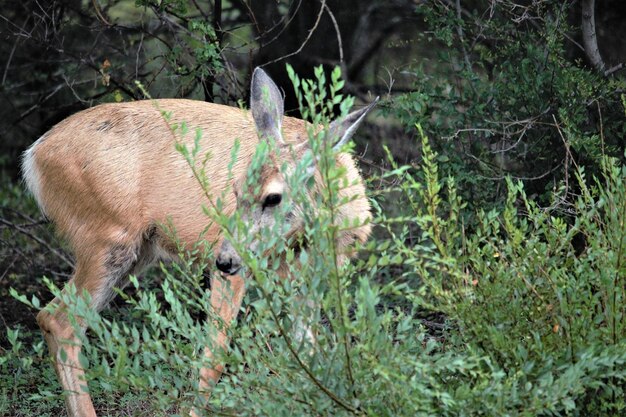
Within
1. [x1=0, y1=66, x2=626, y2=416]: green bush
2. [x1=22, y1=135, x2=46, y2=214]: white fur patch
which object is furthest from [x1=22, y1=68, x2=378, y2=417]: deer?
[x1=0, y1=66, x2=626, y2=416]: green bush

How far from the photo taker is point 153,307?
3.95m

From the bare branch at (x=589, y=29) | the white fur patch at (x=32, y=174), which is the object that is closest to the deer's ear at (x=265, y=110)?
the white fur patch at (x=32, y=174)

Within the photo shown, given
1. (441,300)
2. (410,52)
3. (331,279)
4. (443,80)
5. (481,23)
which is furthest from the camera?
(410,52)

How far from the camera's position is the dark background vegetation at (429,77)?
21.6ft

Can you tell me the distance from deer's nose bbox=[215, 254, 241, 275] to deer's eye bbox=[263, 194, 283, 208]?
0.40m

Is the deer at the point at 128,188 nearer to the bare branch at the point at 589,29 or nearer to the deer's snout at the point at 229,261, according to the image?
the deer's snout at the point at 229,261

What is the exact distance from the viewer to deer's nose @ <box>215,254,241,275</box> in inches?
205

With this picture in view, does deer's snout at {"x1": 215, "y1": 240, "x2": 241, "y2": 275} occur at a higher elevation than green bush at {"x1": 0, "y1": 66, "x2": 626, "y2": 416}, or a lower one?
lower

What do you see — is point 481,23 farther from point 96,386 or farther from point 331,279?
point 331,279

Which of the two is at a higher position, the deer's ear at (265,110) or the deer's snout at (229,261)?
the deer's ear at (265,110)

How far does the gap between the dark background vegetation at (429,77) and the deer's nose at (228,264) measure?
858 millimetres

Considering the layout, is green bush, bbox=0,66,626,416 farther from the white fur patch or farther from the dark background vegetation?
Answer: the white fur patch

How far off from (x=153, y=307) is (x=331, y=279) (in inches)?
30.1

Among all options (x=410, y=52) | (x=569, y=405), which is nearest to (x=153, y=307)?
(x=569, y=405)
